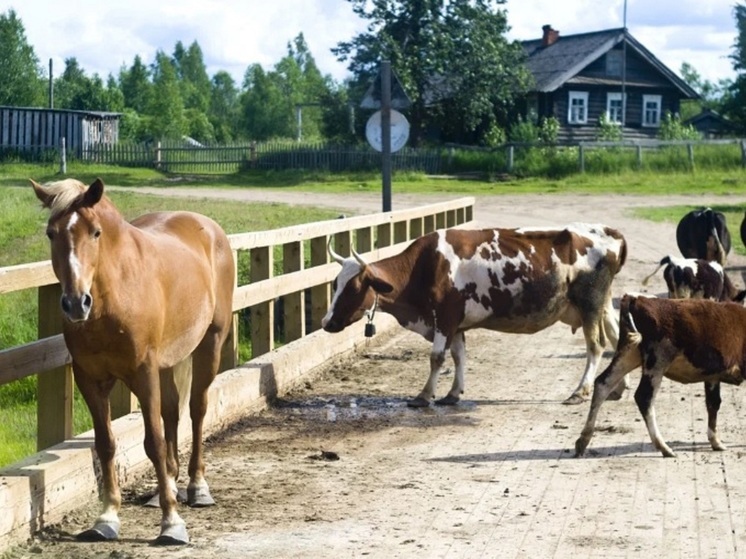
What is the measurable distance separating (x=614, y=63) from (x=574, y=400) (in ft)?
197

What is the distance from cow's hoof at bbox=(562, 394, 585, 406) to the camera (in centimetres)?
1084

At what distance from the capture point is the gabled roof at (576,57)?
65.5m

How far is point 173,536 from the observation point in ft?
22.1

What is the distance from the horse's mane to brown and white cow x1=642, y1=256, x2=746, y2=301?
22.8ft

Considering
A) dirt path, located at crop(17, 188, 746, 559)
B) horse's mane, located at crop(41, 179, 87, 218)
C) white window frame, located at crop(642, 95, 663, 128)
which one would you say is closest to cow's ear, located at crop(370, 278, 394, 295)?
dirt path, located at crop(17, 188, 746, 559)

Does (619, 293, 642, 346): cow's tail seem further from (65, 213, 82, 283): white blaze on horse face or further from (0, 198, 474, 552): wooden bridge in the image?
(65, 213, 82, 283): white blaze on horse face

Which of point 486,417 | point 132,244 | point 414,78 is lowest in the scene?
point 486,417

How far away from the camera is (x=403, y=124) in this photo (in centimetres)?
1791

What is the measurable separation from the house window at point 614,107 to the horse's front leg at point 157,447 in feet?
206

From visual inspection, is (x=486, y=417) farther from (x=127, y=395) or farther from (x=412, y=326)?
(x=127, y=395)

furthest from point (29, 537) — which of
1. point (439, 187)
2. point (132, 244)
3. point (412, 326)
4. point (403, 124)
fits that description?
point (439, 187)

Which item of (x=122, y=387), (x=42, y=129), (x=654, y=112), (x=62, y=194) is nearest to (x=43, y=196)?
(x=62, y=194)

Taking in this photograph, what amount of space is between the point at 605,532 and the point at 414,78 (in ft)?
159

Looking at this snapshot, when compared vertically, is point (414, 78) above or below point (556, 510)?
above
